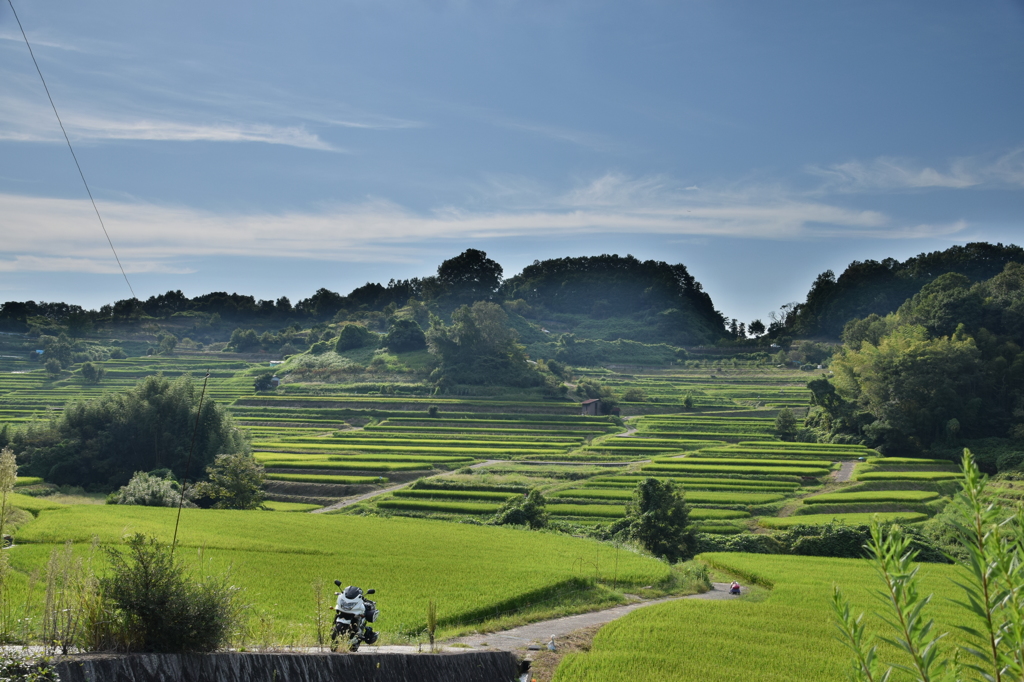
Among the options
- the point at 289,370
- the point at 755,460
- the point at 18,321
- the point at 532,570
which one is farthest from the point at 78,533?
the point at 18,321

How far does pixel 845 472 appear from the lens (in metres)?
45.1

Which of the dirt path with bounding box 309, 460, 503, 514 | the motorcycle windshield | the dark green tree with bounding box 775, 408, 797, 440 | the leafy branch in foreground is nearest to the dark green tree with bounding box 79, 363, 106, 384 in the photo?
the dirt path with bounding box 309, 460, 503, 514

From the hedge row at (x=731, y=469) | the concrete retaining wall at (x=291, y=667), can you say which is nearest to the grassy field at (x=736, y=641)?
the concrete retaining wall at (x=291, y=667)

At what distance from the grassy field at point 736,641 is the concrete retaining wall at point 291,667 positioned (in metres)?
1.77

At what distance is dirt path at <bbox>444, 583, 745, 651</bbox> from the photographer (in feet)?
44.4

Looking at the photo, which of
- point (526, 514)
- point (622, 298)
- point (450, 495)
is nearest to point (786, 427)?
point (450, 495)

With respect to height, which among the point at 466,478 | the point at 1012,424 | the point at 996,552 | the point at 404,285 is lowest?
the point at 466,478

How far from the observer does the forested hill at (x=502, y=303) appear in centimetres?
11762

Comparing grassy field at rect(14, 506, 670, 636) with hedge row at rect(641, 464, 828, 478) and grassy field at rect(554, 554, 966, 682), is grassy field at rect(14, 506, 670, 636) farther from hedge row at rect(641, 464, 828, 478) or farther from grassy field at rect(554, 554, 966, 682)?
hedge row at rect(641, 464, 828, 478)

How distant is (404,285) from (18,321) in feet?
220

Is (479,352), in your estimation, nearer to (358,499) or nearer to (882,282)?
(358,499)

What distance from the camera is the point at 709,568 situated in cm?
2473

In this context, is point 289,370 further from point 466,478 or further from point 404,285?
point 404,285

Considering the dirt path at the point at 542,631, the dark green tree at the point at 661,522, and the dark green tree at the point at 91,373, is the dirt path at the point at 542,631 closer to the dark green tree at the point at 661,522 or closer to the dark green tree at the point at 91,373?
the dark green tree at the point at 661,522
